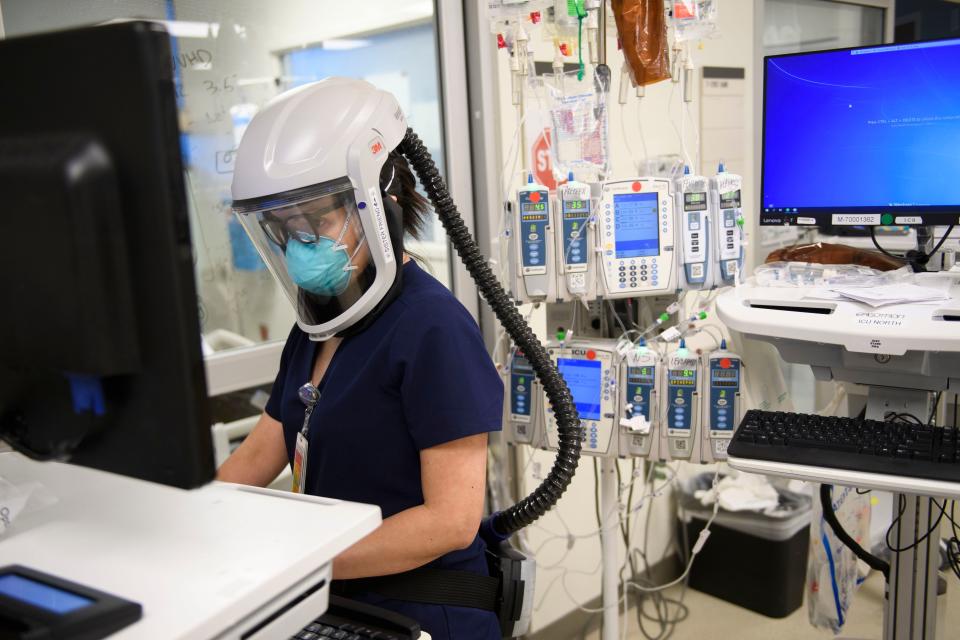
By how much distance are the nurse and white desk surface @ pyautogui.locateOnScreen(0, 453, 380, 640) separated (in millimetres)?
280

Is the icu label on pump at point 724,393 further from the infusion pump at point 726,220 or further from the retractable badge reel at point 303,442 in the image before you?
the retractable badge reel at point 303,442

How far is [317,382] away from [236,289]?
0.74m

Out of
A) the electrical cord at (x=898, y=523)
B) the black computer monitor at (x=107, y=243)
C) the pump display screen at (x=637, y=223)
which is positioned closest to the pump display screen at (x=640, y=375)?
the pump display screen at (x=637, y=223)

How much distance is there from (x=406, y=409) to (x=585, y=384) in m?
0.77

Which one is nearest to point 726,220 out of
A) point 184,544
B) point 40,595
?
point 184,544

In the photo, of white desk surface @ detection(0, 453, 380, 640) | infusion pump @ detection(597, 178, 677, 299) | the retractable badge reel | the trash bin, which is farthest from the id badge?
the trash bin

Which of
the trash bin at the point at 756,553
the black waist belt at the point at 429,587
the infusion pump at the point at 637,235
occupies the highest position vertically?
the infusion pump at the point at 637,235

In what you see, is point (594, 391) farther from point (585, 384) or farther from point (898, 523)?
point (898, 523)

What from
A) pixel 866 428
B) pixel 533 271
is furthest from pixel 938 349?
pixel 533 271

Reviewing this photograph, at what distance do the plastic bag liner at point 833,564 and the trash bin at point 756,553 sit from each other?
1.65 feet

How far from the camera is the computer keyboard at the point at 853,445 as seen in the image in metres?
1.26

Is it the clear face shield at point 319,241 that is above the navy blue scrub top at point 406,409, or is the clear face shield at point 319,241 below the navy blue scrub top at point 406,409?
above

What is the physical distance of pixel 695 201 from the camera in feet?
5.66

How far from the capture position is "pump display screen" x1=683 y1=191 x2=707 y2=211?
1724mm
